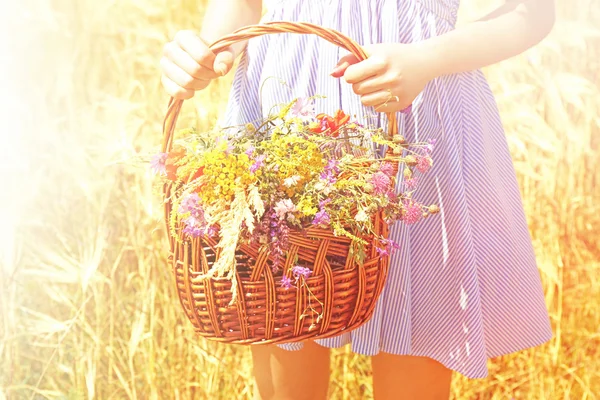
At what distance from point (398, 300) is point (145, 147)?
1.03m

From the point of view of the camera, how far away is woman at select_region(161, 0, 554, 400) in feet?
3.56

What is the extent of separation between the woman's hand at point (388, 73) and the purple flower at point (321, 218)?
205mm

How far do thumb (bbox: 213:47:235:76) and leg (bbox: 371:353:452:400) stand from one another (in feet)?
1.69

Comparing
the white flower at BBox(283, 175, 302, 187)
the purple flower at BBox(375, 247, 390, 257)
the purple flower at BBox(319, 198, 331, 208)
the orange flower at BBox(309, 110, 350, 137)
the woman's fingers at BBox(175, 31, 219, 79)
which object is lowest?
the purple flower at BBox(375, 247, 390, 257)

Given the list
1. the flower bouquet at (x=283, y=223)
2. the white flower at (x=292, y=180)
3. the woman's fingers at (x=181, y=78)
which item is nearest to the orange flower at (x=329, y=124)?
the flower bouquet at (x=283, y=223)

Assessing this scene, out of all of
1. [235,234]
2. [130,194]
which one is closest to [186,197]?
[235,234]

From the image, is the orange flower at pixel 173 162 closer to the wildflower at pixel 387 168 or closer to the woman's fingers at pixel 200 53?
the woman's fingers at pixel 200 53

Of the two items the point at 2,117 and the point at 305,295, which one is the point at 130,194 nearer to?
the point at 2,117

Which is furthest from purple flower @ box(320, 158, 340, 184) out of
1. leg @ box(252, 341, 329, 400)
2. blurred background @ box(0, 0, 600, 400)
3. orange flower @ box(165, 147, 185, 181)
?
blurred background @ box(0, 0, 600, 400)

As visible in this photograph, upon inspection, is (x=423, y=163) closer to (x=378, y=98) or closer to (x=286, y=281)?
(x=378, y=98)

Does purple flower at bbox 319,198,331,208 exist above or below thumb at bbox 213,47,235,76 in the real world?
below

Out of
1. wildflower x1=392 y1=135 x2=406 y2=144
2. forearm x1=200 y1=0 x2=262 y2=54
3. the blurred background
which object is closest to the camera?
wildflower x1=392 y1=135 x2=406 y2=144

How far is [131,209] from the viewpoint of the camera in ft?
6.14

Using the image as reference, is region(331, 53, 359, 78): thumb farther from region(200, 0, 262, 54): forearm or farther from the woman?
region(200, 0, 262, 54): forearm
